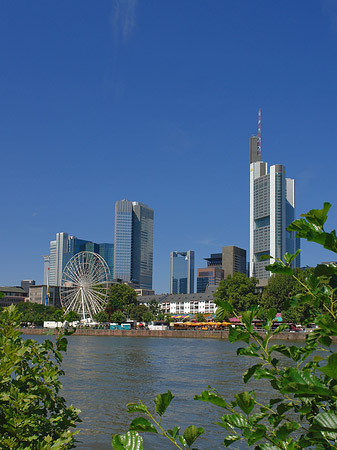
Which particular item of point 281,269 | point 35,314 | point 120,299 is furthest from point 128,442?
point 35,314

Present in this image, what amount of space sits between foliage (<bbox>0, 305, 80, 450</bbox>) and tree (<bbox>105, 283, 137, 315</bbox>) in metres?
141

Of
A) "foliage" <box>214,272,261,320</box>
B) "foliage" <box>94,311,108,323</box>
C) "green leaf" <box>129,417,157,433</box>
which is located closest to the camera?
"green leaf" <box>129,417,157,433</box>

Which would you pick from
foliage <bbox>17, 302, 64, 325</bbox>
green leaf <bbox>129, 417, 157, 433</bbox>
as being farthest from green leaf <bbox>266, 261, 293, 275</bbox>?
foliage <bbox>17, 302, 64, 325</bbox>

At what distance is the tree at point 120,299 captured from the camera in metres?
148

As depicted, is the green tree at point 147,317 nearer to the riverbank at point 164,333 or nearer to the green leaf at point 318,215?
the riverbank at point 164,333

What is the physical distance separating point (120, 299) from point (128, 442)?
151274 mm

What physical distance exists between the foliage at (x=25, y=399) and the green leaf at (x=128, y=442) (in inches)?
168

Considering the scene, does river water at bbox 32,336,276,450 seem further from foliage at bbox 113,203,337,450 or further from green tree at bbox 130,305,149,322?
green tree at bbox 130,305,149,322

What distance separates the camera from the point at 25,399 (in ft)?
21.4

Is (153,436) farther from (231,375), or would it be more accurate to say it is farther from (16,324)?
(231,375)

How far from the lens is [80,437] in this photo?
17.4 metres

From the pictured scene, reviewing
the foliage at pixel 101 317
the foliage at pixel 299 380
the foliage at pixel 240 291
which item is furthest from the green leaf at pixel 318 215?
the foliage at pixel 101 317

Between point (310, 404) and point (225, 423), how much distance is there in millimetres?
617

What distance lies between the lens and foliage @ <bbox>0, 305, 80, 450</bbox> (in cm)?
641
